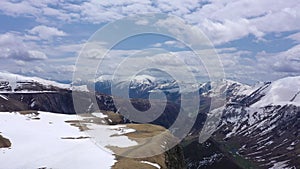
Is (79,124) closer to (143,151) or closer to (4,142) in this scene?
(4,142)

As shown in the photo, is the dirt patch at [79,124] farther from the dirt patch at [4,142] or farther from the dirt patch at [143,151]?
the dirt patch at [4,142]

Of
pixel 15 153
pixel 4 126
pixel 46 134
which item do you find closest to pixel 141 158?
pixel 15 153

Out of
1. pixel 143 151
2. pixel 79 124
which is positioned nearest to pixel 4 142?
pixel 143 151

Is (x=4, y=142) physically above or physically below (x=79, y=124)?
above

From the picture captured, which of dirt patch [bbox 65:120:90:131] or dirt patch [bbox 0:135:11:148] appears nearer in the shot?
dirt patch [bbox 0:135:11:148]

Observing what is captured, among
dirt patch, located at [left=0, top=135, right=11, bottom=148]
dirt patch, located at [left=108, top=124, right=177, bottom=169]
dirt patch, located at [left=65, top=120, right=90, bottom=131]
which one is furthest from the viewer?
dirt patch, located at [left=65, top=120, right=90, bottom=131]

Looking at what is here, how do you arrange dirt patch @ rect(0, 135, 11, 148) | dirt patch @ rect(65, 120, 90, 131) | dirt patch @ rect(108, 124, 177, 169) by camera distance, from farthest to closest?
dirt patch @ rect(65, 120, 90, 131) → dirt patch @ rect(0, 135, 11, 148) → dirt patch @ rect(108, 124, 177, 169)

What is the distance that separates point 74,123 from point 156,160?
7410 centimetres

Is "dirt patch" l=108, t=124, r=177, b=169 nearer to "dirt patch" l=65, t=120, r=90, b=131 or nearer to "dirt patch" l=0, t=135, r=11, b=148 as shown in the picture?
"dirt patch" l=65, t=120, r=90, b=131

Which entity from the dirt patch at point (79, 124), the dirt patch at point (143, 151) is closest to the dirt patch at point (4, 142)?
the dirt patch at point (143, 151)

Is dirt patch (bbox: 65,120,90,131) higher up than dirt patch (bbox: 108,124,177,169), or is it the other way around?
dirt patch (bbox: 108,124,177,169)

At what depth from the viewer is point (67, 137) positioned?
399ft

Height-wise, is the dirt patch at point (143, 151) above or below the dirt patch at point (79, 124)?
above

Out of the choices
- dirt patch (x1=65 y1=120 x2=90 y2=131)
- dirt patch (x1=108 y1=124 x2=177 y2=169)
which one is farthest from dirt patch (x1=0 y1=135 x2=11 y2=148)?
dirt patch (x1=65 y1=120 x2=90 y2=131)
